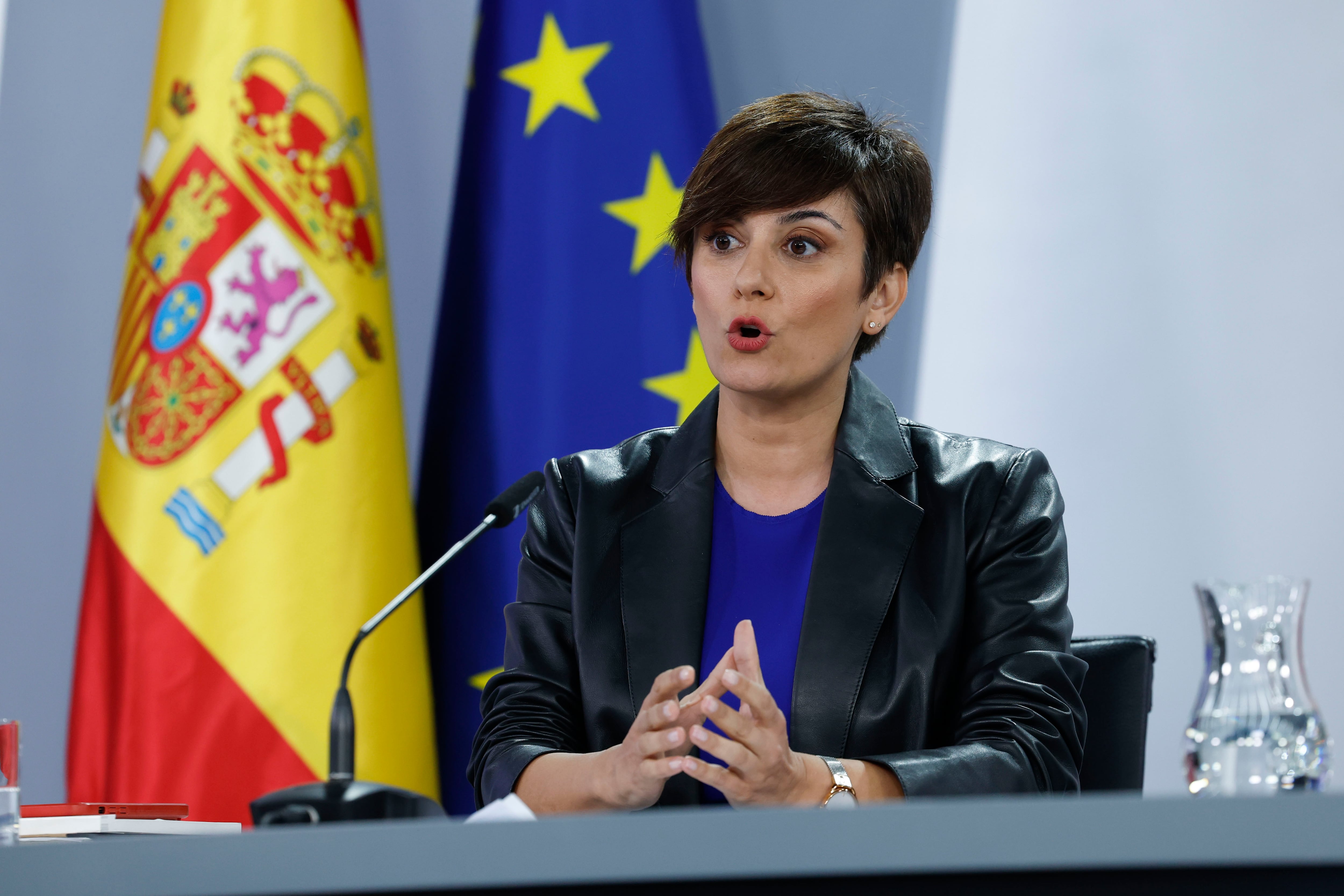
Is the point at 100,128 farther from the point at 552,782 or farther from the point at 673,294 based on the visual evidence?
the point at 552,782

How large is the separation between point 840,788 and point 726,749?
0.15 metres

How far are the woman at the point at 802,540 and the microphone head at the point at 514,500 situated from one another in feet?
0.91

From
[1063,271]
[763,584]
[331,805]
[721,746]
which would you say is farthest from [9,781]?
[1063,271]

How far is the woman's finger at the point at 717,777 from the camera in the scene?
112 centimetres

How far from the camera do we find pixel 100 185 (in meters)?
2.53

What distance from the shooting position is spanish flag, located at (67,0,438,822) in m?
2.08

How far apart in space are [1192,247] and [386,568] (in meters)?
1.54

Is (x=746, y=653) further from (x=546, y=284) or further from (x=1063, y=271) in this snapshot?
(x=1063, y=271)

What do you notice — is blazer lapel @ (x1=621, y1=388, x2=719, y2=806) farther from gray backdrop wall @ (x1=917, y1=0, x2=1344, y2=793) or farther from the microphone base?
gray backdrop wall @ (x1=917, y1=0, x2=1344, y2=793)

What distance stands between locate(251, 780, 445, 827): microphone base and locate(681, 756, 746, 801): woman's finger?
0.28 metres

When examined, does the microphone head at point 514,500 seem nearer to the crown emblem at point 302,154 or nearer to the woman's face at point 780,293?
the woman's face at point 780,293

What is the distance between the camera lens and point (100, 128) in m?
2.54

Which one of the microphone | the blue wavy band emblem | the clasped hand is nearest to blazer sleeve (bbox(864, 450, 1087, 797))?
the clasped hand

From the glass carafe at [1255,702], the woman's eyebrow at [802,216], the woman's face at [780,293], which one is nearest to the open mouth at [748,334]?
the woman's face at [780,293]
